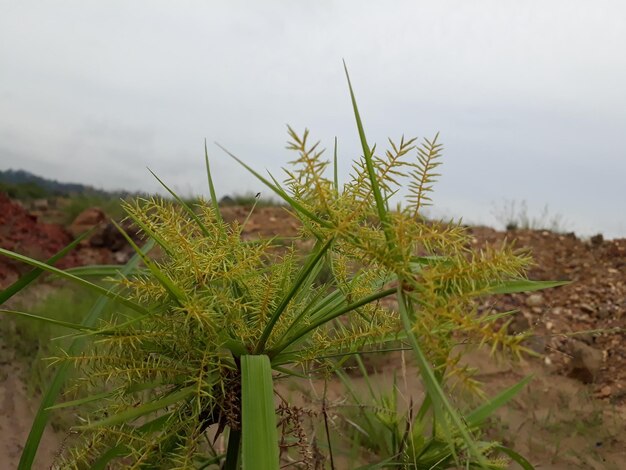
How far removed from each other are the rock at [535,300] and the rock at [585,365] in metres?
1.23

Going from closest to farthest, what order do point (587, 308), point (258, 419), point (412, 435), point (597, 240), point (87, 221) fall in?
point (258, 419) → point (412, 435) → point (587, 308) → point (597, 240) → point (87, 221)

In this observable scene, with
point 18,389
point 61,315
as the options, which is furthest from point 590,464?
point 61,315

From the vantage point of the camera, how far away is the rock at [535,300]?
5.22 metres

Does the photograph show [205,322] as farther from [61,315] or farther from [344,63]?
[61,315]

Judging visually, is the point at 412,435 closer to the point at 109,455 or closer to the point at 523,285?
the point at 523,285

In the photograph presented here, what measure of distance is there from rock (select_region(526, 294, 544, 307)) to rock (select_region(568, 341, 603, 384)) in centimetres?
123

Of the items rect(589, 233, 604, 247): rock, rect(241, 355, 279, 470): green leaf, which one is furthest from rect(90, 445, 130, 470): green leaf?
rect(589, 233, 604, 247): rock

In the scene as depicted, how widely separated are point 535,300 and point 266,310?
464 centimetres

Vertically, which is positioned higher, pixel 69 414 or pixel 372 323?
pixel 372 323

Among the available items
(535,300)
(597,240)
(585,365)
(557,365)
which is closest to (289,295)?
(585,365)

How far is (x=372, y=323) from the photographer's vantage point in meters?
1.16

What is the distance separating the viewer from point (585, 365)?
3873 millimetres

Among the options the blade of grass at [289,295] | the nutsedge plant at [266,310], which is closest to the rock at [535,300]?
the nutsedge plant at [266,310]

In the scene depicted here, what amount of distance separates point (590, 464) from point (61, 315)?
3.22 meters
